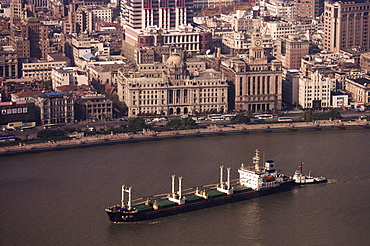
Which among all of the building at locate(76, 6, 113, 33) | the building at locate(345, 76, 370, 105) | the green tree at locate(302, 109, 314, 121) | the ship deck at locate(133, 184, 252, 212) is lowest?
the ship deck at locate(133, 184, 252, 212)

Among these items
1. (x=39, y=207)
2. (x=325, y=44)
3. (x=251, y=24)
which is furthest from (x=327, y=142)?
(x=251, y=24)

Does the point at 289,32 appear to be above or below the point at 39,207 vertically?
above

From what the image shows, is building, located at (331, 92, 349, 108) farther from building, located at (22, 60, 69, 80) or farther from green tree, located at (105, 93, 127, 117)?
building, located at (22, 60, 69, 80)

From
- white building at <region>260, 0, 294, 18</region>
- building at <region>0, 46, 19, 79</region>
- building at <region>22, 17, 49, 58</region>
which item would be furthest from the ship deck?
white building at <region>260, 0, 294, 18</region>

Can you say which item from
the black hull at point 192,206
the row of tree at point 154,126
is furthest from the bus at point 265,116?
the black hull at point 192,206

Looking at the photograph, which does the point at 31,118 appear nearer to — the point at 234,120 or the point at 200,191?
the point at 234,120

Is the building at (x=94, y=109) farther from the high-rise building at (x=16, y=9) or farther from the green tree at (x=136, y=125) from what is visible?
the high-rise building at (x=16, y=9)

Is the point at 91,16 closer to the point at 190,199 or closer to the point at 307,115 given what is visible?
the point at 307,115
